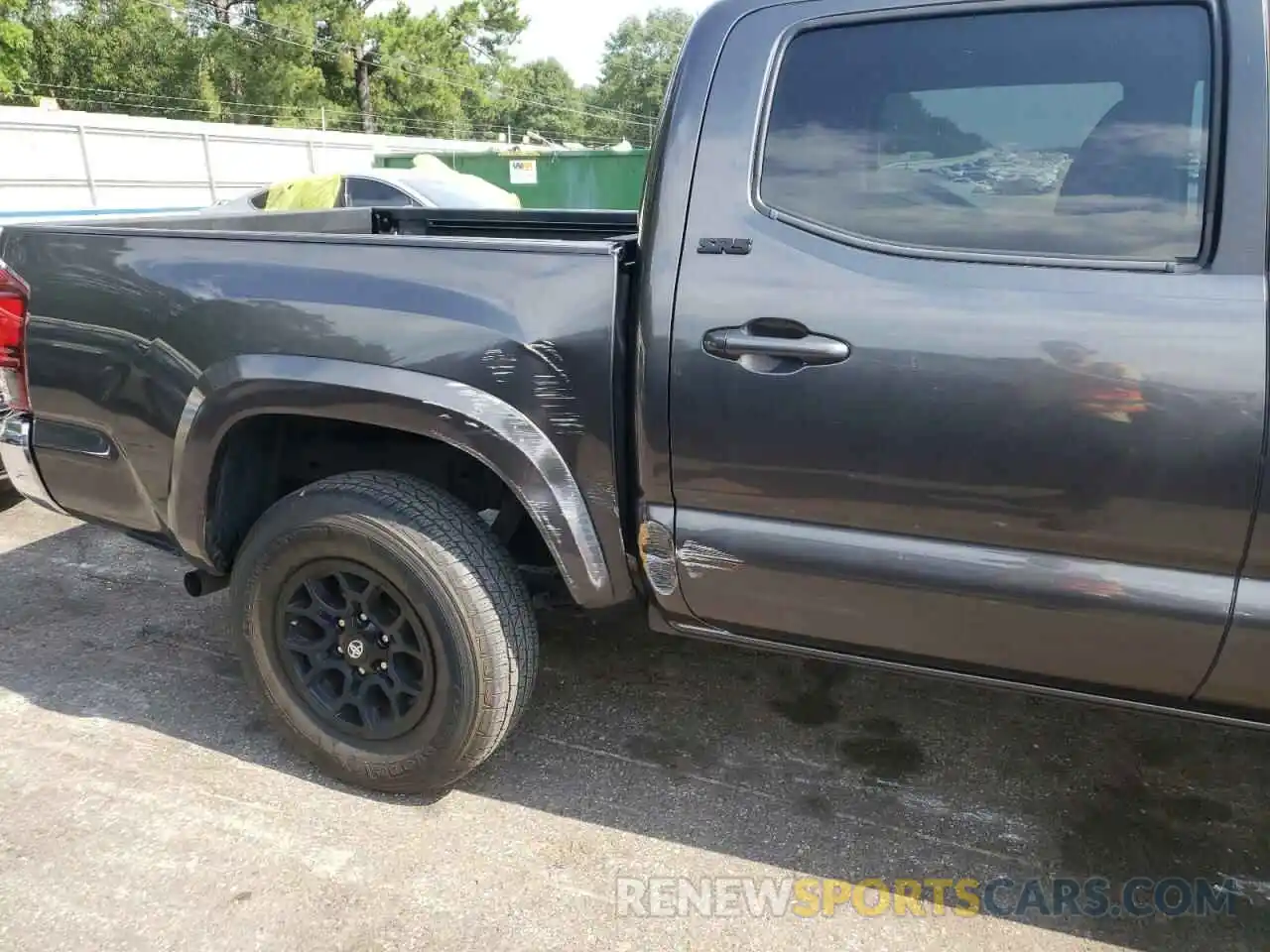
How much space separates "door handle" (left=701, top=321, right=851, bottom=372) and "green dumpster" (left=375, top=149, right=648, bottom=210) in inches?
576

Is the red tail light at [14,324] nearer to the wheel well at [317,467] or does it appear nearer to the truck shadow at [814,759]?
the wheel well at [317,467]

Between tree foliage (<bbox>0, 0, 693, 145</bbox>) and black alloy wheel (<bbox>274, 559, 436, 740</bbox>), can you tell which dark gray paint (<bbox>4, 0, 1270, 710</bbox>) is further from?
tree foliage (<bbox>0, 0, 693, 145</bbox>)

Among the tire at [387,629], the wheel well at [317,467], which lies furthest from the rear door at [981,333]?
the wheel well at [317,467]

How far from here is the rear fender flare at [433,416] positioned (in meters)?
2.22

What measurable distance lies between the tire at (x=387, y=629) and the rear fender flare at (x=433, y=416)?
9.0 inches

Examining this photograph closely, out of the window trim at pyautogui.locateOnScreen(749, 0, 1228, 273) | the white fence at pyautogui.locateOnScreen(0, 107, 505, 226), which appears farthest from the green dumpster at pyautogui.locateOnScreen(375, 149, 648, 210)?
the window trim at pyautogui.locateOnScreen(749, 0, 1228, 273)

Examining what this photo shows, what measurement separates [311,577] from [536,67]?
3460 inches

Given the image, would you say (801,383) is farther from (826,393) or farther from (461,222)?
(461,222)

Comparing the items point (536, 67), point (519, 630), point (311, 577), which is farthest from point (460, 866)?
point (536, 67)

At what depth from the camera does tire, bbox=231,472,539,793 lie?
7.86 ft

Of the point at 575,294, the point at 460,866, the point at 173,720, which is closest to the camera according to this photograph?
the point at 575,294

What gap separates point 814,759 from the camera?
2.79 metres

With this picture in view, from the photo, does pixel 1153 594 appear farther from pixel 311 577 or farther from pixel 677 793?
pixel 311 577

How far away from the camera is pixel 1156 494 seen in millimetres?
1807
